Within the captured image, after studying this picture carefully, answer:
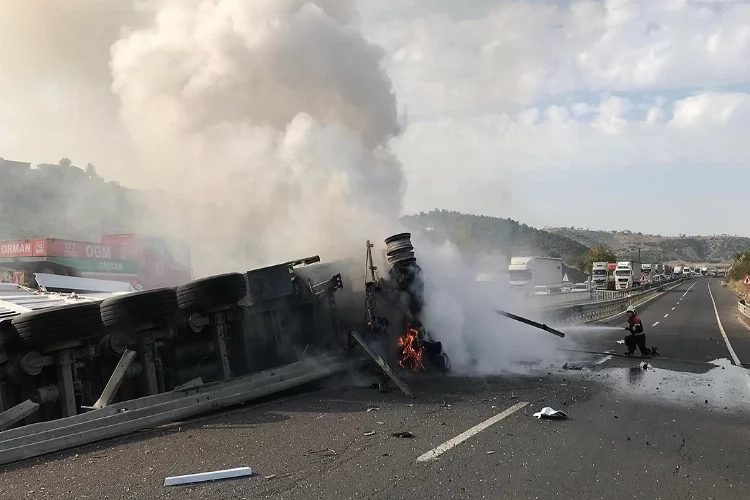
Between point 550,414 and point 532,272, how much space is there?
28.9 meters

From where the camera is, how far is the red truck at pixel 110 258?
757 inches

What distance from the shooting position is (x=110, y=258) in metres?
20.9

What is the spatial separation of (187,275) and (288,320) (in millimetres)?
12452

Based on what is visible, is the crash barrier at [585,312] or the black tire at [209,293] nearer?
the black tire at [209,293]

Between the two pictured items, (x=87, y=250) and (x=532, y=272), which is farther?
(x=532, y=272)

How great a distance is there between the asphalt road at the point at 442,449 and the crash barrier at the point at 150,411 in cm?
15

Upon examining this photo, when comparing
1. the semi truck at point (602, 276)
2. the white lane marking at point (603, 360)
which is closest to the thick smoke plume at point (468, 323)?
the white lane marking at point (603, 360)

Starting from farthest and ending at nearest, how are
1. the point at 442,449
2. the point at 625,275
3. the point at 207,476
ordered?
the point at 625,275
the point at 442,449
the point at 207,476

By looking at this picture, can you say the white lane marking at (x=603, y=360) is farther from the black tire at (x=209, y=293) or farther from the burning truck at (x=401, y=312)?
the black tire at (x=209, y=293)

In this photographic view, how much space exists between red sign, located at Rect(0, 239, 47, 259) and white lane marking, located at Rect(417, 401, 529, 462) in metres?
17.2

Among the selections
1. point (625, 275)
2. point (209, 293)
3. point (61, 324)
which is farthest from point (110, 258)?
point (625, 275)

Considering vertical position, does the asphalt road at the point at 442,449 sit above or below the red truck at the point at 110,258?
below

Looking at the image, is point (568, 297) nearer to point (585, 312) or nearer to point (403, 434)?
point (585, 312)

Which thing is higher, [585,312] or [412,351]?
[412,351]
